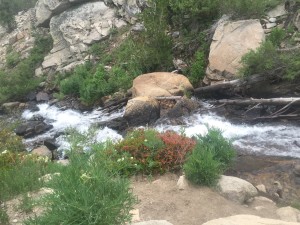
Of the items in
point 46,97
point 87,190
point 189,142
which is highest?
point 87,190

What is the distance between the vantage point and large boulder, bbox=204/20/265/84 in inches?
513

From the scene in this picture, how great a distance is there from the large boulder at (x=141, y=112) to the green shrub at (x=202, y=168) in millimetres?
6305

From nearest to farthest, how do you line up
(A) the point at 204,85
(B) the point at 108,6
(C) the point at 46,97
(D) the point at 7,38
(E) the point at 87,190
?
(E) the point at 87,190 < (A) the point at 204,85 < (C) the point at 46,97 < (B) the point at 108,6 < (D) the point at 7,38

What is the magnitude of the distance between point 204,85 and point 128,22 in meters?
9.77

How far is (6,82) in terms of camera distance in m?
20.2

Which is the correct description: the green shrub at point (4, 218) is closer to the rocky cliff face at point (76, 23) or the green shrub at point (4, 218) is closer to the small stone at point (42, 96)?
the small stone at point (42, 96)

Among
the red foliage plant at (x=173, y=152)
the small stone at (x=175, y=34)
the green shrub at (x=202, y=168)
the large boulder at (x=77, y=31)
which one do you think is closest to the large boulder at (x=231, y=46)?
the small stone at (x=175, y=34)

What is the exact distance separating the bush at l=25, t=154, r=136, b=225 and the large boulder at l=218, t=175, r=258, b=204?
8.40 ft

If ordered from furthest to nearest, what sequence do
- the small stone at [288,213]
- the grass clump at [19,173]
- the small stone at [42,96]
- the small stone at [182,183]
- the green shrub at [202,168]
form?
the small stone at [42,96] < the small stone at [182,183] < the green shrub at [202,168] < the grass clump at [19,173] < the small stone at [288,213]

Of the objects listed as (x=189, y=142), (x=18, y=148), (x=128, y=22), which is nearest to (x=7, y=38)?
(x=128, y=22)

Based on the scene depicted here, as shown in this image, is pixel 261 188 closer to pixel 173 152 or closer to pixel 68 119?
pixel 173 152

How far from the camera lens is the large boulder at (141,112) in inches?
490

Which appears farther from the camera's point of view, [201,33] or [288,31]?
[201,33]

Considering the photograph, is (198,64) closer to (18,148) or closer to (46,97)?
(18,148)
